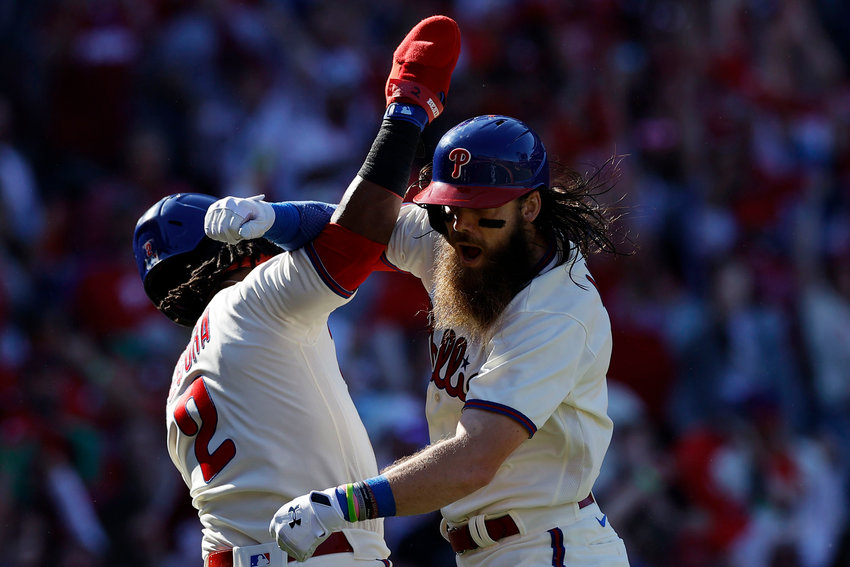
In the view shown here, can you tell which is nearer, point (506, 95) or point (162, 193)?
point (162, 193)

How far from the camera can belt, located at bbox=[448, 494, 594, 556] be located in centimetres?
331

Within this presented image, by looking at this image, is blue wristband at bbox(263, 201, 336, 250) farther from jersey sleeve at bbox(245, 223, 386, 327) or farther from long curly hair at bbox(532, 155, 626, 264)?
long curly hair at bbox(532, 155, 626, 264)

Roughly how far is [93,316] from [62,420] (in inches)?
32.0

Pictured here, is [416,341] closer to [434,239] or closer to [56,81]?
[56,81]

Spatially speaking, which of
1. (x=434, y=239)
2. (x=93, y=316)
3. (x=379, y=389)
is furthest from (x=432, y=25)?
(x=93, y=316)

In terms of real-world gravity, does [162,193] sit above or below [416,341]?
above

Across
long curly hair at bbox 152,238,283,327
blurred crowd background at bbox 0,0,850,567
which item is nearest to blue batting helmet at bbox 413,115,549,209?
long curly hair at bbox 152,238,283,327

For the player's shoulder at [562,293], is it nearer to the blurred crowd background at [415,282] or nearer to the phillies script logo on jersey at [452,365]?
the phillies script logo on jersey at [452,365]

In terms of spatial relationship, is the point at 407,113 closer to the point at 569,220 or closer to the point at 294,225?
the point at 294,225

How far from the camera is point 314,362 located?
3385 mm

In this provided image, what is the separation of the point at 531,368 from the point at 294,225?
78 centimetres

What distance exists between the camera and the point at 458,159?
325cm

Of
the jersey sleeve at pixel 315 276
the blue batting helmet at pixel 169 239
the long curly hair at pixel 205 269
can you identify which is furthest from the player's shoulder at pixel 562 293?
the blue batting helmet at pixel 169 239

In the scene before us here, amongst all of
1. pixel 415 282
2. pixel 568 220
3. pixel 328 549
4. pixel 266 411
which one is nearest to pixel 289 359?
pixel 266 411
